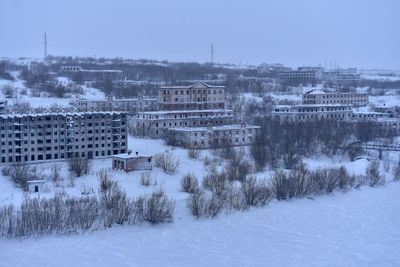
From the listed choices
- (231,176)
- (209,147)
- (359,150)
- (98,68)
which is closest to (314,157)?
(359,150)

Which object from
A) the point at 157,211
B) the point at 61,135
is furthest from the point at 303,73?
the point at 157,211

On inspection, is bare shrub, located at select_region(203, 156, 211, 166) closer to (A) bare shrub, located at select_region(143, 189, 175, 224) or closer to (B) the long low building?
(B) the long low building

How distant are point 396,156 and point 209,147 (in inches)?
201

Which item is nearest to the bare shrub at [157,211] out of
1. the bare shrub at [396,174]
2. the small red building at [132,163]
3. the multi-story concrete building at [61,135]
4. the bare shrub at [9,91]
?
the small red building at [132,163]

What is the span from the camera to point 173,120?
18812 mm

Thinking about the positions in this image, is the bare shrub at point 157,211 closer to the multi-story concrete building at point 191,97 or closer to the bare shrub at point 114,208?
the bare shrub at point 114,208

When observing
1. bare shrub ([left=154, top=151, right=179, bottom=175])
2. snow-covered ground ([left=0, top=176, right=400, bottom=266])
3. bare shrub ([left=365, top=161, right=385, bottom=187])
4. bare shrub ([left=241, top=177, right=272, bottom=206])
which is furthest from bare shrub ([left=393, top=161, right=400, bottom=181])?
bare shrub ([left=154, top=151, right=179, bottom=175])

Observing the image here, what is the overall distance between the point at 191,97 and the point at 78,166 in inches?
368

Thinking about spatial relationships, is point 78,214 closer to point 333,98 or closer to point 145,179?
point 145,179

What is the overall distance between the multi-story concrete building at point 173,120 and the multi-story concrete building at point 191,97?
1.21 m

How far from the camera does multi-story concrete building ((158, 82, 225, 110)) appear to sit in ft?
69.2

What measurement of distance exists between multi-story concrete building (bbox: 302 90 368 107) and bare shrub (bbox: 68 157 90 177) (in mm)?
15122

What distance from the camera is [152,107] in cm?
2309

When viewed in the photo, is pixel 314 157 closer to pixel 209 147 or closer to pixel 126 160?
pixel 209 147
